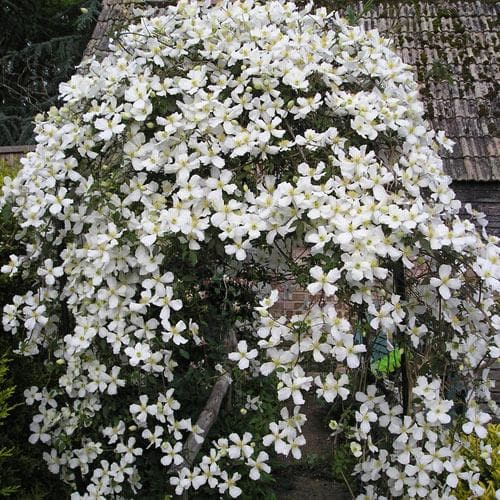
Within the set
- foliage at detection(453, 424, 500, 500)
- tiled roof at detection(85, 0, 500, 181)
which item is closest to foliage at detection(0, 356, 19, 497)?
foliage at detection(453, 424, 500, 500)

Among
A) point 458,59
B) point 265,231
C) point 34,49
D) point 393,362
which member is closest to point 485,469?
point 393,362

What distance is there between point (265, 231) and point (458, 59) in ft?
16.1

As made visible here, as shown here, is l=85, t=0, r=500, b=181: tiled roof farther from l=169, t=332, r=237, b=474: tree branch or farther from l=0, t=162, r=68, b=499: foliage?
l=169, t=332, r=237, b=474: tree branch

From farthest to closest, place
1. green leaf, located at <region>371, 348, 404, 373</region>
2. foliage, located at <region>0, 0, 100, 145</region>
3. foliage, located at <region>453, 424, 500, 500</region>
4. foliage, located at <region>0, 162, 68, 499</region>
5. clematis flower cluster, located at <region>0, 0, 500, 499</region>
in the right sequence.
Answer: foliage, located at <region>0, 0, 100, 145</region> → foliage, located at <region>0, 162, 68, 499</region> → foliage, located at <region>453, 424, 500, 500</region> → green leaf, located at <region>371, 348, 404, 373</region> → clematis flower cluster, located at <region>0, 0, 500, 499</region>

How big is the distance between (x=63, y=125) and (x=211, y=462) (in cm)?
116

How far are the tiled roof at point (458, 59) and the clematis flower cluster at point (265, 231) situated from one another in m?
3.32

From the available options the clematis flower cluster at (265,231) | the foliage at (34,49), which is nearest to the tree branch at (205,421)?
the clematis flower cluster at (265,231)

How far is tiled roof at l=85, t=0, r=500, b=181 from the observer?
5434 millimetres

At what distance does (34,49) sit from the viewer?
9.05m

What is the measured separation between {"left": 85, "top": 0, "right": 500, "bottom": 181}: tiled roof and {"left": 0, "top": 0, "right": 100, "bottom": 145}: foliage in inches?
88.9

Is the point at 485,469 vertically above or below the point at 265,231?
below

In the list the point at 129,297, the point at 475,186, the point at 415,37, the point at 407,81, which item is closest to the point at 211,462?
the point at 129,297

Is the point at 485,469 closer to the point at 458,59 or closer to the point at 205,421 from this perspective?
the point at 205,421

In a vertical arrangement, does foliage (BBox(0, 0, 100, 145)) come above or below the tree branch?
below
